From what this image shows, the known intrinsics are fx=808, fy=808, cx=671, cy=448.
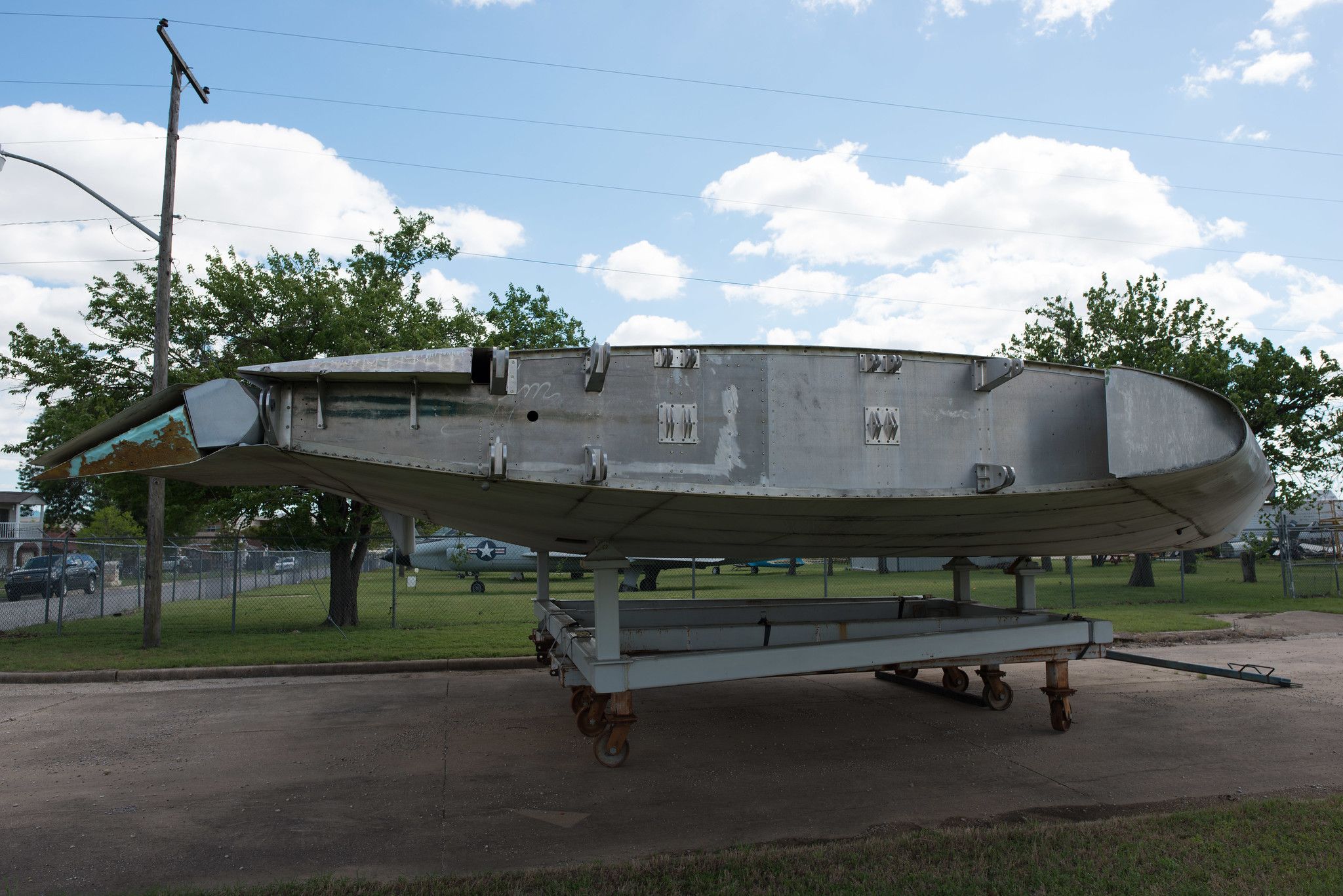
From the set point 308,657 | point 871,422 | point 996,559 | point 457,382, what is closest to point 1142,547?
point 996,559

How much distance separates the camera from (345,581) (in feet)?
45.1

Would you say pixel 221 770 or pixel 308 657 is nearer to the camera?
pixel 221 770

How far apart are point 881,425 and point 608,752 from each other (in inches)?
109

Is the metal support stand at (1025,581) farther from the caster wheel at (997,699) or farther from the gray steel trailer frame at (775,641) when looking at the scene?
the caster wheel at (997,699)

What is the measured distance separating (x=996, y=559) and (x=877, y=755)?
3028 millimetres

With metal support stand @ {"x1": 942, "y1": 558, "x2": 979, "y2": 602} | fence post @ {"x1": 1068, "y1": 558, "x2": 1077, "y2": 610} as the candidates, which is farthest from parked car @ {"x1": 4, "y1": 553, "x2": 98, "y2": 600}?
fence post @ {"x1": 1068, "y1": 558, "x2": 1077, "y2": 610}

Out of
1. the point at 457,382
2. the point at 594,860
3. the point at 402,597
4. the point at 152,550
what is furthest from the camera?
the point at 402,597

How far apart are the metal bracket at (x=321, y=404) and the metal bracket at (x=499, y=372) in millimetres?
875

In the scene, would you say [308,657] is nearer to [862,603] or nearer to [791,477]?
[862,603]

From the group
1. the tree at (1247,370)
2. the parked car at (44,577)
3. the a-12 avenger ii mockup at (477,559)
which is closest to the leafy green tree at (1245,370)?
the tree at (1247,370)

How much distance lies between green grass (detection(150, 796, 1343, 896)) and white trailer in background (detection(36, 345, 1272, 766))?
51.5 inches

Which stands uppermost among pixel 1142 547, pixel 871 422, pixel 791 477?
pixel 871 422

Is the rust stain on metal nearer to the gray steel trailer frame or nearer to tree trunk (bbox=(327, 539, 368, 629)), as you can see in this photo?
the gray steel trailer frame

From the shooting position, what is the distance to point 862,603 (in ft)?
26.3
